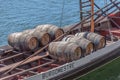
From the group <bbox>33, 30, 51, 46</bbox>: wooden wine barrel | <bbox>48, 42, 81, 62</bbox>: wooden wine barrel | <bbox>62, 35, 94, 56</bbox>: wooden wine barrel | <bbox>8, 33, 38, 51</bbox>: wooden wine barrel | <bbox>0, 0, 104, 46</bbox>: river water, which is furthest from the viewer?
<bbox>0, 0, 104, 46</bbox>: river water

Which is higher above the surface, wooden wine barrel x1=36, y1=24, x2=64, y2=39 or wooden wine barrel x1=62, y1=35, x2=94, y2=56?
wooden wine barrel x1=36, y1=24, x2=64, y2=39

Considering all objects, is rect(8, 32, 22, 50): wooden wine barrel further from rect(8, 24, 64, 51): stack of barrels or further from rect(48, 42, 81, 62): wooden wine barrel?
rect(48, 42, 81, 62): wooden wine barrel

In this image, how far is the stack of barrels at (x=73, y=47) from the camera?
17922 millimetres

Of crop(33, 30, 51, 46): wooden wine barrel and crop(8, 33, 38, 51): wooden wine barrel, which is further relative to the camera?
crop(33, 30, 51, 46): wooden wine barrel

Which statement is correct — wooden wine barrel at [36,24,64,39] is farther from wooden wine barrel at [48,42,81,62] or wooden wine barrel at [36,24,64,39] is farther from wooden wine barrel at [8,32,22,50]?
wooden wine barrel at [48,42,81,62]

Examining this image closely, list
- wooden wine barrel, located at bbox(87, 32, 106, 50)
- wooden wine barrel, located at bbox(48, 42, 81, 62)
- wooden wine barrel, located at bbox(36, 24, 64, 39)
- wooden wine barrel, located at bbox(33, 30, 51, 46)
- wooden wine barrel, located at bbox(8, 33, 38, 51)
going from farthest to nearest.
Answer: wooden wine barrel, located at bbox(36, 24, 64, 39)
wooden wine barrel, located at bbox(33, 30, 51, 46)
wooden wine barrel, located at bbox(87, 32, 106, 50)
wooden wine barrel, located at bbox(8, 33, 38, 51)
wooden wine barrel, located at bbox(48, 42, 81, 62)

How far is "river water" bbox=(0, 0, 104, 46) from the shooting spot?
1435 inches

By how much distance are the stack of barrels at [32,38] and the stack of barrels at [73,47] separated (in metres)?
1.51

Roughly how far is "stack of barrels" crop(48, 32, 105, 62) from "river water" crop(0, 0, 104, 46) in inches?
534

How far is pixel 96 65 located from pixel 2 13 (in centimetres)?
2539

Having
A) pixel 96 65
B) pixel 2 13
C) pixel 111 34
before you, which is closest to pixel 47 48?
pixel 96 65

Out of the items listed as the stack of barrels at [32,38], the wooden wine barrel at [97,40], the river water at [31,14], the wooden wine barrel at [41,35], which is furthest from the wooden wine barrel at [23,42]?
the river water at [31,14]

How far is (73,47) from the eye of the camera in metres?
17.9

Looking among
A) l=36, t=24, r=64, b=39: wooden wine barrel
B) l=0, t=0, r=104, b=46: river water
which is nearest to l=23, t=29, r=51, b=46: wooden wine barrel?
l=36, t=24, r=64, b=39: wooden wine barrel
